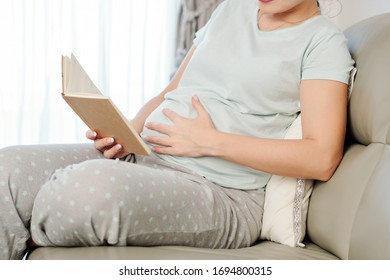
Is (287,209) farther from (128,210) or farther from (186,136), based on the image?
(128,210)

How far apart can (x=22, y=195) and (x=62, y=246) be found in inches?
5.0

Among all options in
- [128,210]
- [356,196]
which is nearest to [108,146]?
[128,210]

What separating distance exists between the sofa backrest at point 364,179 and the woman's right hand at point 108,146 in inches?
17.4

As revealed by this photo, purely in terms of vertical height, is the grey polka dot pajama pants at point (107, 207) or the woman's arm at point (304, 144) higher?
the woman's arm at point (304, 144)

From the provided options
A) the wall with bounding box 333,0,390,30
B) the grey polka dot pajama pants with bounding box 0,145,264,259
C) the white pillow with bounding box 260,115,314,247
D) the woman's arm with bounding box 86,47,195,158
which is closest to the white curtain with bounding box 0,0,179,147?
the wall with bounding box 333,0,390,30

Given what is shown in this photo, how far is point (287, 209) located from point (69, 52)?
1.85 meters

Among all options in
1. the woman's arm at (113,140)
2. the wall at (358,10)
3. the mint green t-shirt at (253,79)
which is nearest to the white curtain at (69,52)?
Result: the wall at (358,10)

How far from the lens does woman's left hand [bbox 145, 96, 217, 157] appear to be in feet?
4.31

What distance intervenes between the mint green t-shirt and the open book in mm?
162

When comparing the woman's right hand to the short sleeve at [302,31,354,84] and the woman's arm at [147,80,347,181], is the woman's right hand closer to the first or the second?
the woman's arm at [147,80,347,181]

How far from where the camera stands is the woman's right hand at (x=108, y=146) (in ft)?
4.33

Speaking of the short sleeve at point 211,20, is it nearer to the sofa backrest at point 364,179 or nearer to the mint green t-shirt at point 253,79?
the mint green t-shirt at point 253,79

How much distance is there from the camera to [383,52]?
1.28 m
